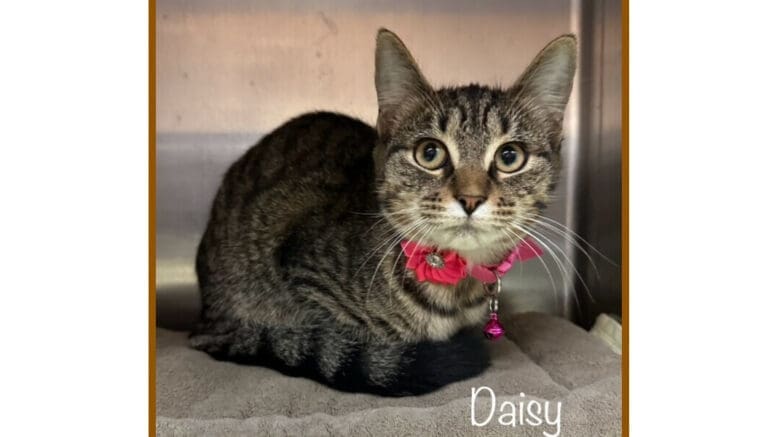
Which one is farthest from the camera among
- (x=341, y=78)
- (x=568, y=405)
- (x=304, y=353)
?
(x=341, y=78)

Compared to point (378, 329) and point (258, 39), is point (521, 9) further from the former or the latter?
point (378, 329)

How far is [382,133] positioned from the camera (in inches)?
55.1

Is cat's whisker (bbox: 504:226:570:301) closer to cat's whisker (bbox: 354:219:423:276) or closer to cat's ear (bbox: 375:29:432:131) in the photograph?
cat's whisker (bbox: 354:219:423:276)

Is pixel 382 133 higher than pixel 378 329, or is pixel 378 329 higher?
pixel 382 133

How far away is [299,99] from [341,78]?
0.33ft

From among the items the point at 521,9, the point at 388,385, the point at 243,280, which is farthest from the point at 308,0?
the point at 388,385

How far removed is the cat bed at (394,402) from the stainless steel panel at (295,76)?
0.17m

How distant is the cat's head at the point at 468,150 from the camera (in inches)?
49.3

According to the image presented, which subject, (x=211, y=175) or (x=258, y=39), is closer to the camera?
(x=258, y=39)

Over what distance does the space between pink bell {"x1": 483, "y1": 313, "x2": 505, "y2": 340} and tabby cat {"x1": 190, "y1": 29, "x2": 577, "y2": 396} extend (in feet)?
0.09

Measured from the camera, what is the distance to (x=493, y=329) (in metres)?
1.44

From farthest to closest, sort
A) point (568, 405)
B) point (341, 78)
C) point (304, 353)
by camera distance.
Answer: point (341, 78)
point (304, 353)
point (568, 405)
